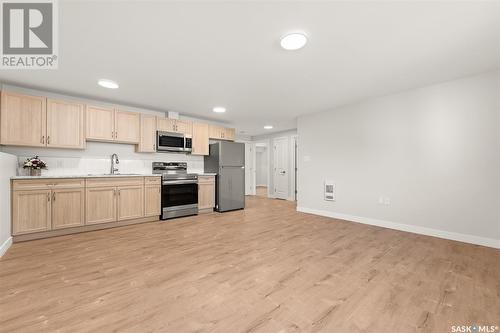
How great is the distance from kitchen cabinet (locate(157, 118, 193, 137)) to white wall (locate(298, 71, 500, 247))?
319 centimetres

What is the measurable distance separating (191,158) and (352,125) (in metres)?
3.86

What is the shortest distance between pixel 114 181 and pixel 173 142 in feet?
→ 4.77

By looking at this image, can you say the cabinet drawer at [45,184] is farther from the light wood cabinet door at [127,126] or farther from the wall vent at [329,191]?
the wall vent at [329,191]

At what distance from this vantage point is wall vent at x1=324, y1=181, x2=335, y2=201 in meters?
4.70

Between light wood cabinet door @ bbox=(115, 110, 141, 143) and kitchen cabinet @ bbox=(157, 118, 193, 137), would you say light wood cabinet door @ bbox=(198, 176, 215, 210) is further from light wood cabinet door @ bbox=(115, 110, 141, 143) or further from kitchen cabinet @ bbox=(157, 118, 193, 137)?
light wood cabinet door @ bbox=(115, 110, 141, 143)

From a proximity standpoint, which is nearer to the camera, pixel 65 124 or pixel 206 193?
pixel 65 124

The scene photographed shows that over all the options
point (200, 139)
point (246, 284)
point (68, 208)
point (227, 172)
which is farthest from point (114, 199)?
point (246, 284)

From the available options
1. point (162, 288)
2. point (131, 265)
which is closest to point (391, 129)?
point (162, 288)

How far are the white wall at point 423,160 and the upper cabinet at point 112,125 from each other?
415 cm

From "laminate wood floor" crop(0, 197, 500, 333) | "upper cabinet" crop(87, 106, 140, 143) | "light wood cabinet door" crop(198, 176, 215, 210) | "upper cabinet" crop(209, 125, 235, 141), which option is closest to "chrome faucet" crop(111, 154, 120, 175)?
"upper cabinet" crop(87, 106, 140, 143)

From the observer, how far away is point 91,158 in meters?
3.99

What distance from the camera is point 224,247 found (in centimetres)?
281

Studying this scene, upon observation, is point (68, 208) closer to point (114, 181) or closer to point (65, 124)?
point (114, 181)

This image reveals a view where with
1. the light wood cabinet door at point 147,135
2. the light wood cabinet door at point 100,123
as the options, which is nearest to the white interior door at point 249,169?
the light wood cabinet door at point 147,135
